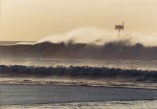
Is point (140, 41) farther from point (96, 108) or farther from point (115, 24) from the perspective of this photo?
point (96, 108)

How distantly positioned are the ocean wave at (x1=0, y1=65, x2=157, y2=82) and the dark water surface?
0.10 m

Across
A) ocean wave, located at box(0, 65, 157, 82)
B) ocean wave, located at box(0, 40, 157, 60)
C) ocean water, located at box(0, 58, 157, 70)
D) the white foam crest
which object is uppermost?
the white foam crest

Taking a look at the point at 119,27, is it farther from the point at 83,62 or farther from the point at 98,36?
the point at 83,62

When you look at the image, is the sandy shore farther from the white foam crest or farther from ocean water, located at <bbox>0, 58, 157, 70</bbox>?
the white foam crest

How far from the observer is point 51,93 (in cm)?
404

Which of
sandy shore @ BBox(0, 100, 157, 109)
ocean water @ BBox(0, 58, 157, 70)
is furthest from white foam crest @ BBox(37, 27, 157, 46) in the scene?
sandy shore @ BBox(0, 100, 157, 109)

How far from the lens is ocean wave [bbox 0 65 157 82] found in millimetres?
3787

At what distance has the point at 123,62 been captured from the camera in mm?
3826

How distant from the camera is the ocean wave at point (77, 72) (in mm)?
3787

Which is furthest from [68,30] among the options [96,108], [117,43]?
[96,108]

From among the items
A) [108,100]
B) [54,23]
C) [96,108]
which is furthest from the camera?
[108,100]

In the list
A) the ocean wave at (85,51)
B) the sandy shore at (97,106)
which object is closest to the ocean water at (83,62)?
the ocean wave at (85,51)

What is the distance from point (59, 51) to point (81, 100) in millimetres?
588

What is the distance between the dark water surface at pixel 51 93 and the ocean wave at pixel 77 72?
0.10 m
